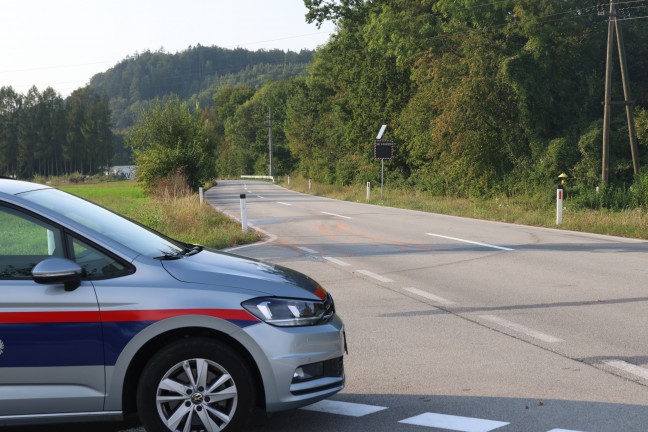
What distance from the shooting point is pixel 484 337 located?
7.18 metres

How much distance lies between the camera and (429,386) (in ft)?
18.4

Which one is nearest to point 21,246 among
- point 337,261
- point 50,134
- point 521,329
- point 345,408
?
point 345,408

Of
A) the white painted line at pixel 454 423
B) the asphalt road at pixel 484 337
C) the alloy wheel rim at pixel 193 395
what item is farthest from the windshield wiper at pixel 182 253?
the white painted line at pixel 454 423

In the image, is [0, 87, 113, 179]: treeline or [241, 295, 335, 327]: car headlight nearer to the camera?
[241, 295, 335, 327]: car headlight

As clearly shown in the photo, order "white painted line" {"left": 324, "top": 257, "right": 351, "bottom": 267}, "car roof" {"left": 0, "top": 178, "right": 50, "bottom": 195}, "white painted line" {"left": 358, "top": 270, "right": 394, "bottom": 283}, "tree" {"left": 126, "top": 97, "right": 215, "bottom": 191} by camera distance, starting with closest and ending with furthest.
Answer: "car roof" {"left": 0, "top": 178, "right": 50, "bottom": 195} < "white painted line" {"left": 358, "top": 270, "right": 394, "bottom": 283} < "white painted line" {"left": 324, "top": 257, "right": 351, "bottom": 267} < "tree" {"left": 126, "top": 97, "right": 215, "bottom": 191}

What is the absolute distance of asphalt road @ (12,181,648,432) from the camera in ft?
16.2

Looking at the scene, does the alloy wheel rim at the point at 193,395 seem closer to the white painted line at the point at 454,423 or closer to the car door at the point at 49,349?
the car door at the point at 49,349

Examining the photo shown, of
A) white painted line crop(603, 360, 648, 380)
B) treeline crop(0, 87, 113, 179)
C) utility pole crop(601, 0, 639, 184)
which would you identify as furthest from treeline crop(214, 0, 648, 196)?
treeline crop(0, 87, 113, 179)

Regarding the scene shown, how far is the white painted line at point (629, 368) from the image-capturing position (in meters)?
5.80

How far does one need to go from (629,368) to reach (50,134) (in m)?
144

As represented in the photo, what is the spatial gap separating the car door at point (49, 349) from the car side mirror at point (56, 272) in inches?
3.6

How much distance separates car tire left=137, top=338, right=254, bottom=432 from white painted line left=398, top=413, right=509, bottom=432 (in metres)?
1.21

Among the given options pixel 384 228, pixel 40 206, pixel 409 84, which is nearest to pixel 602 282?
pixel 40 206

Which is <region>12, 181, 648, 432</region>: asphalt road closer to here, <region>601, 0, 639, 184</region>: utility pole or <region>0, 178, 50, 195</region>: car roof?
<region>0, 178, 50, 195</region>: car roof
